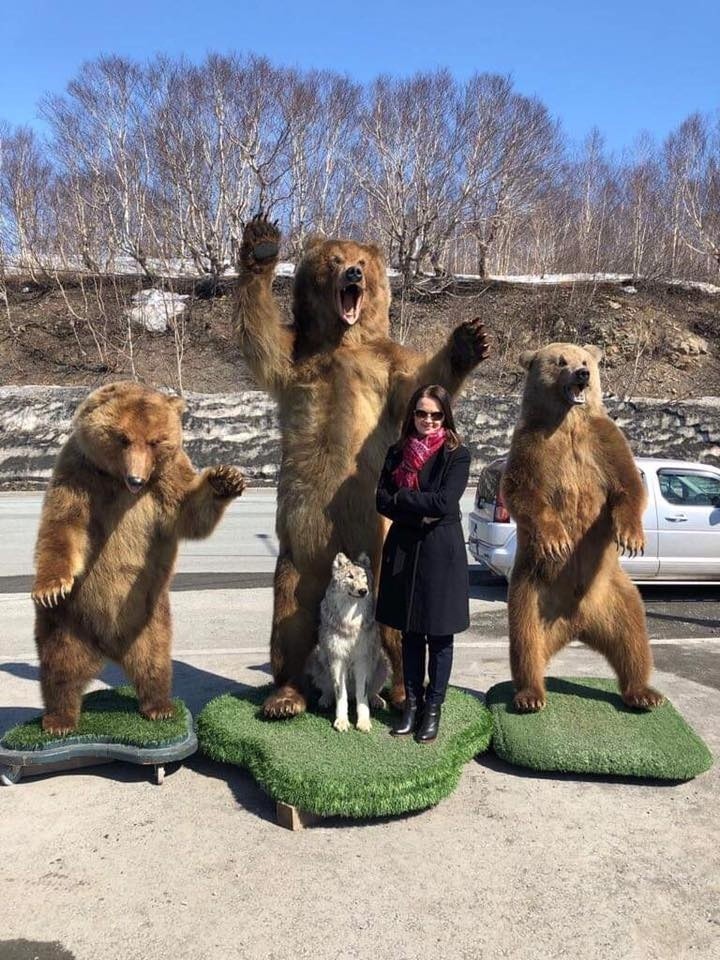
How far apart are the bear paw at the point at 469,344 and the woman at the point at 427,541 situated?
0.73 feet

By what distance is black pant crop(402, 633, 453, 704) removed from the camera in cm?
385

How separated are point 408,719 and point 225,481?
4.77 ft

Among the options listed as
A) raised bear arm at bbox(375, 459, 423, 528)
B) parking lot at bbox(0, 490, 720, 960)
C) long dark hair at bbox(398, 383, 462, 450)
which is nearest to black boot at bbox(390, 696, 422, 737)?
parking lot at bbox(0, 490, 720, 960)

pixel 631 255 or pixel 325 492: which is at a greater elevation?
pixel 631 255

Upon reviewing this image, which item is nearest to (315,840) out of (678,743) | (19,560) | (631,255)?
(678,743)

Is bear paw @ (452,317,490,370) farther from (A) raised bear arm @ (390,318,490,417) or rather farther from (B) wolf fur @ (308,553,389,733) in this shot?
(B) wolf fur @ (308,553,389,733)

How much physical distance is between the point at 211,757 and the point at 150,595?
857mm

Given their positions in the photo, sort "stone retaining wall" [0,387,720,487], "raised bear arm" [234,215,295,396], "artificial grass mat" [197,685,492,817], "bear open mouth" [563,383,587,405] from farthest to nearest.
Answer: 1. "stone retaining wall" [0,387,720,487]
2. "bear open mouth" [563,383,587,405]
3. "raised bear arm" [234,215,295,396]
4. "artificial grass mat" [197,685,492,817]

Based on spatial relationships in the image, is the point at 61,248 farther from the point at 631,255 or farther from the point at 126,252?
the point at 631,255

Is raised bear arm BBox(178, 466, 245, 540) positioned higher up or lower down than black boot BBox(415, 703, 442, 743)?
higher up

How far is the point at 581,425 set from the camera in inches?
168

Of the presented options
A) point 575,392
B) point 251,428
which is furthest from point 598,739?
point 251,428

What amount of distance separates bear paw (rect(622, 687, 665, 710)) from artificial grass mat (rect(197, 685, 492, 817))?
782mm

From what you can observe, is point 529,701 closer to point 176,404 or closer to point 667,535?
point 176,404
